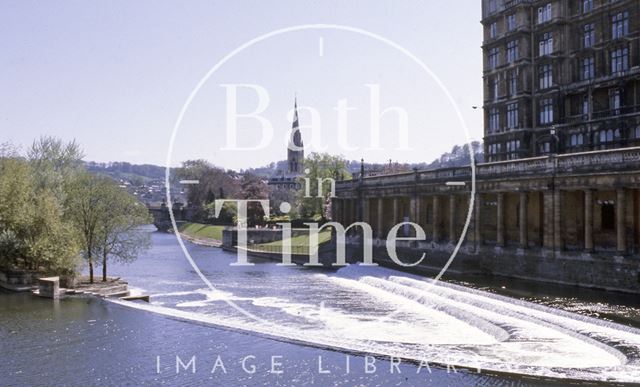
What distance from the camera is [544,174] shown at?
4288cm

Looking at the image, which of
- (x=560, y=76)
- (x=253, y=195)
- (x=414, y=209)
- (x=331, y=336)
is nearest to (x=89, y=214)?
(x=331, y=336)

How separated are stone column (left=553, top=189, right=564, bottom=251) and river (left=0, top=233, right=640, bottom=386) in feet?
12.4

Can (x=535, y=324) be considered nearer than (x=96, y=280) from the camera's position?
Yes

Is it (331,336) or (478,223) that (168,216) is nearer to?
(478,223)

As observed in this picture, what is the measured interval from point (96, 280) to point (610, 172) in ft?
109

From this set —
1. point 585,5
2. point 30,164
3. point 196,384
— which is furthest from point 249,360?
point 585,5

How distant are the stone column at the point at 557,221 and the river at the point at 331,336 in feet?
12.4

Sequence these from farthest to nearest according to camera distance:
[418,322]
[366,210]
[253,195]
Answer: [253,195]
[366,210]
[418,322]

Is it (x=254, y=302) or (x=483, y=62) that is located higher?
(x=483, y=62)

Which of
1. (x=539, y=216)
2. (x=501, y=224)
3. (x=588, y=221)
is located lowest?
(x=501, y=224)

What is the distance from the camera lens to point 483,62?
6756 cm

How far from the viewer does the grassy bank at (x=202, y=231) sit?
Answer: 111m

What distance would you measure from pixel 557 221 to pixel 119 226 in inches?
1162

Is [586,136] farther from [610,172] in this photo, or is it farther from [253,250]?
[253,250]
